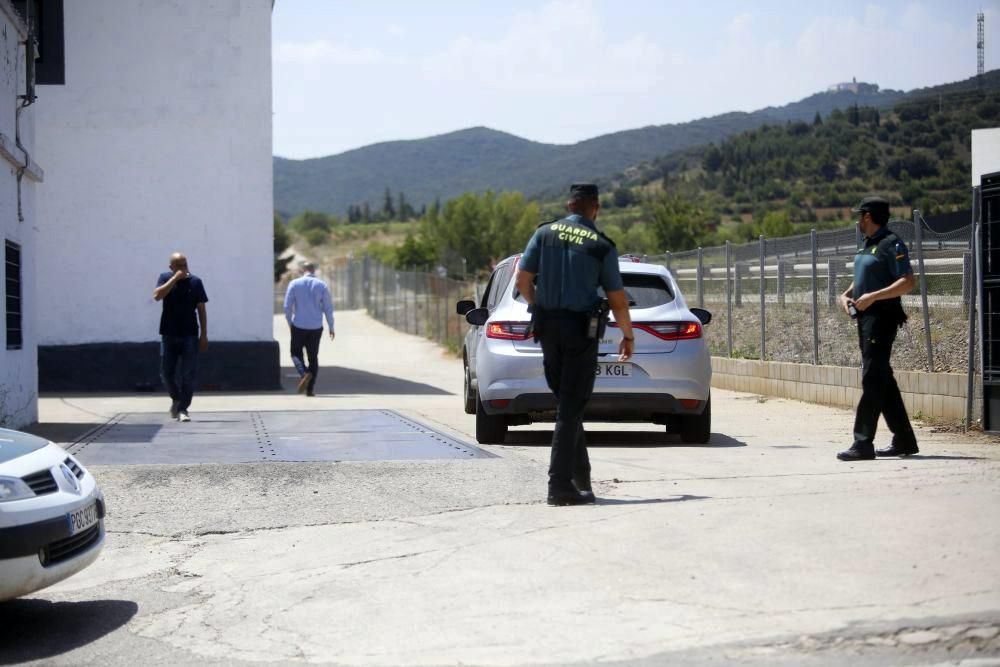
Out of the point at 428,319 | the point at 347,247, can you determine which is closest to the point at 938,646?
the point at 428,319

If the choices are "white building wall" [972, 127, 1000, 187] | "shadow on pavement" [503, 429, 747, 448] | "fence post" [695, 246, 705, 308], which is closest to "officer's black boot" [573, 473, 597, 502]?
"shadow on pavement" [503, 429, 747, 448]

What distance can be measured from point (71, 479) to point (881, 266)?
237 inches

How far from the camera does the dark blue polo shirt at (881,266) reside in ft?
33.5

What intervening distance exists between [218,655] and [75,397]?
1538 cm

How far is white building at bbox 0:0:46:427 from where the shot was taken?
44.6ft

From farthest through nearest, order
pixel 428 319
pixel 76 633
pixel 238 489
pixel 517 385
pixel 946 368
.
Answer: pixel 428 319
pixel 946 368
pixel 517 385
pixel 238 489
pixel 76 633

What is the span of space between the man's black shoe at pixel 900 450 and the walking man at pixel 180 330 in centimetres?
726

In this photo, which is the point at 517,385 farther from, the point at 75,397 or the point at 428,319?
the point at 428,319

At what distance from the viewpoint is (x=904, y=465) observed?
980 cm

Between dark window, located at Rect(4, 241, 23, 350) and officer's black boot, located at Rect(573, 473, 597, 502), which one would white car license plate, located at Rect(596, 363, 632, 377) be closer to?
officer's black boot, located at Rect(573, 473, 597, 502)

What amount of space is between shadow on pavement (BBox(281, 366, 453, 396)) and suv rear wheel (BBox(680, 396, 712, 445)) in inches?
353

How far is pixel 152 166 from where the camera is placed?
21484mm

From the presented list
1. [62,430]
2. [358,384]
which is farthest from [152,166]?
[62,430]

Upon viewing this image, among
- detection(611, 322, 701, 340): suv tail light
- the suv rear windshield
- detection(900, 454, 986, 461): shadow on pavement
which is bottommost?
detection(900, 454, 986, 461): shadow on pavement
